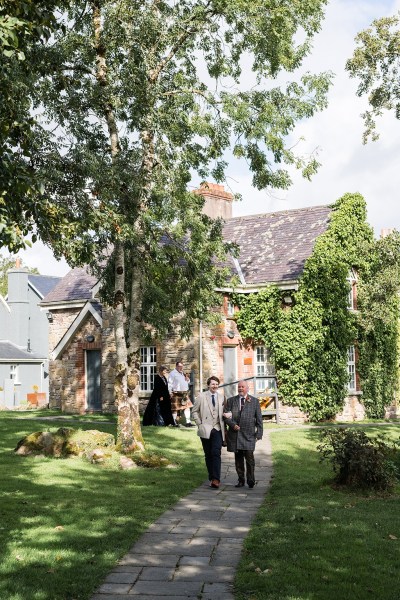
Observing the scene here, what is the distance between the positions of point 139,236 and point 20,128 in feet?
28.2

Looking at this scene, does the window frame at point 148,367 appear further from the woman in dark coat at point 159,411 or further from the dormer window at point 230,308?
the woman in dark coat at point 159,411

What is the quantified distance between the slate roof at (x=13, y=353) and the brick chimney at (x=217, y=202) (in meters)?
16.7

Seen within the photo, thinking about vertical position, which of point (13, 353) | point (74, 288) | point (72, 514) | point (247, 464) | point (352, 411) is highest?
point (74, 288)

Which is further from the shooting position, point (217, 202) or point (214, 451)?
point (217, 202)

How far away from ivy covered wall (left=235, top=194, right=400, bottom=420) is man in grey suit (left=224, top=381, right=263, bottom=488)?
14609 mm

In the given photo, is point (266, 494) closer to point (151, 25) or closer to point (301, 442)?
point (301, 442)

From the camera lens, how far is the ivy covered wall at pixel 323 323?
95.6 feet

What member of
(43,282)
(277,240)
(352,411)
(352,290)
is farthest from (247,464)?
(43,282)

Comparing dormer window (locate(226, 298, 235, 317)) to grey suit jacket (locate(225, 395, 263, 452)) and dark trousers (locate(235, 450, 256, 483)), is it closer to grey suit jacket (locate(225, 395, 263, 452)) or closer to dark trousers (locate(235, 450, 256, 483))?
grey suit jacket (locate(225, 395, 263, 452))

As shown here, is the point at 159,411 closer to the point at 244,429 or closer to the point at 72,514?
the point at 244,429

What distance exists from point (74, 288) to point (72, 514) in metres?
24.9

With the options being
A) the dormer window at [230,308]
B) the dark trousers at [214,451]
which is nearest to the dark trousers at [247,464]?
the dark trousers at [214,451]

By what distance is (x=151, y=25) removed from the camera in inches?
685

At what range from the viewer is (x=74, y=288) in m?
35.5
